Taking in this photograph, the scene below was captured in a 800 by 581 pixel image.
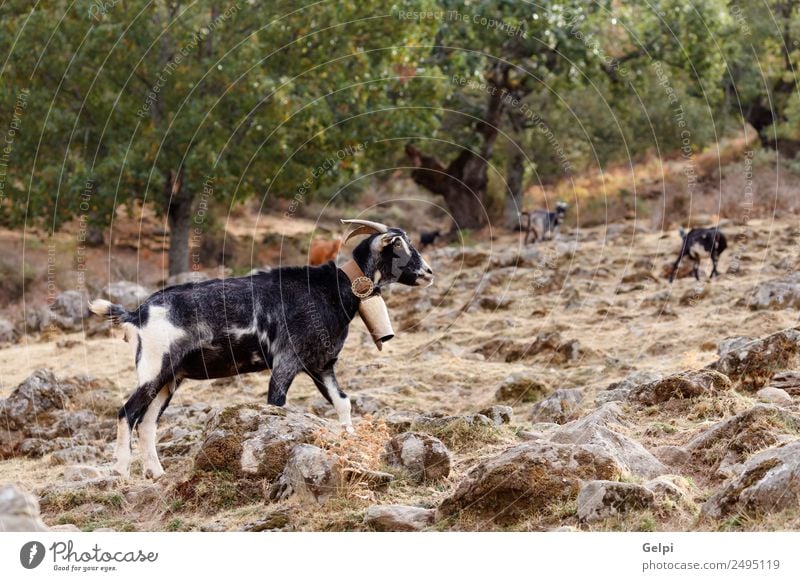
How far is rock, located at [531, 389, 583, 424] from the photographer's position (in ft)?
41.1

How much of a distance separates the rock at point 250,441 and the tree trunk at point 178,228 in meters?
19.5

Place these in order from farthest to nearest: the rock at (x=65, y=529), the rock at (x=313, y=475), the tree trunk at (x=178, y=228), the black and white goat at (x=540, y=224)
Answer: the black and white goat at (x=540, y=224) < the tree trunk at (x=178, y=228) < the rock at (x=313, y=475) < the rock at (x=65, y=529)

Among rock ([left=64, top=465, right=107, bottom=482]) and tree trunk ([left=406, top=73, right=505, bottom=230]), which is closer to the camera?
rock ([left=64, top=465, right=107, bottom=482])

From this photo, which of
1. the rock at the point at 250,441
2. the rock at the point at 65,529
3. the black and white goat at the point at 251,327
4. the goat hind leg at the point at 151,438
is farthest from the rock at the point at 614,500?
the goat hind leg at the point at 151,438

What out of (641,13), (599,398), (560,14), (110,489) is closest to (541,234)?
(560,14)

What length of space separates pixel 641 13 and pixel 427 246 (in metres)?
10.1

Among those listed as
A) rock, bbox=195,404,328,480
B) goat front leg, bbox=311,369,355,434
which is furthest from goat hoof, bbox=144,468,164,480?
goat front leg, bbox=311,369,355,434

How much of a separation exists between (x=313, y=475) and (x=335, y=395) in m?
2.58

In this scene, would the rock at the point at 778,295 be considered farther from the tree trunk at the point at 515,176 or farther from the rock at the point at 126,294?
A: the tree trunk at the point at 515,176

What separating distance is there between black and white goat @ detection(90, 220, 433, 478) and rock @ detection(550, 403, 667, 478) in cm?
217

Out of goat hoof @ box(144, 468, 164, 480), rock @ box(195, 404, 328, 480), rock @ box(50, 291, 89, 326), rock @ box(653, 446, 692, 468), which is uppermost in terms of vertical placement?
rock @ box(50, 291, 89, 326)

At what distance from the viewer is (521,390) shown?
47.3ft

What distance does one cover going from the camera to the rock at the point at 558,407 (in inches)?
493

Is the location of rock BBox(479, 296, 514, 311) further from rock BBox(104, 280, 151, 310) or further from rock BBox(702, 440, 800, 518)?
rock BBox(702, 440, 800, 518)
